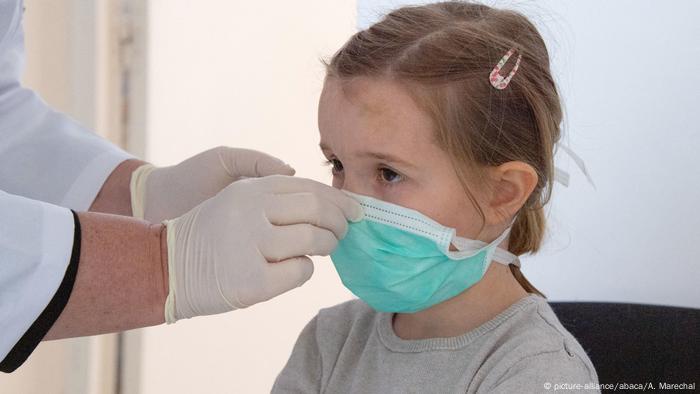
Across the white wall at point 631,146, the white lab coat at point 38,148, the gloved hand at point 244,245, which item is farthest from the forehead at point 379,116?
the white wall at point 631,146

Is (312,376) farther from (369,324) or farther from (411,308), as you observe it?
(411,308)

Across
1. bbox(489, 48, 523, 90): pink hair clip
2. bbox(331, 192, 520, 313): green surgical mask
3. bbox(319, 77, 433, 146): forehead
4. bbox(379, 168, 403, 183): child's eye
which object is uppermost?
bbox(489, 48, 523, 90): pink hair clip

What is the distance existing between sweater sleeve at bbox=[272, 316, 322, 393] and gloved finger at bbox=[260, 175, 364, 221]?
0.33m

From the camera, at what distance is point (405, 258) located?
133cm

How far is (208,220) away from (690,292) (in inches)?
50.7

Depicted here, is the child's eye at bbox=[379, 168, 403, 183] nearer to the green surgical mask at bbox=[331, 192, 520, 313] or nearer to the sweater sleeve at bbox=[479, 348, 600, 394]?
the green surgical mask at bbox=[331, 192, 520, 313]

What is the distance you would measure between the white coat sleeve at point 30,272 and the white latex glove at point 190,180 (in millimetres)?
494

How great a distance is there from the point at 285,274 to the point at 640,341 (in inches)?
31.9

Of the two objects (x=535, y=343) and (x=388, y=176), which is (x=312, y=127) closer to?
(x=388, y=176)

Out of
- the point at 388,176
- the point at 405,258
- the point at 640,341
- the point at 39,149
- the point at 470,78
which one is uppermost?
the point at 470,78

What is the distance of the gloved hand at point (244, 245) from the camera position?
48.0 inches

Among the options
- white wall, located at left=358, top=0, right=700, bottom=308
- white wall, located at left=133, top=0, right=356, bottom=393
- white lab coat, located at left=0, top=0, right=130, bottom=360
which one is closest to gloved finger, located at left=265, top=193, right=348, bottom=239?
white lab coat, located at left=0, top=0, right=130, bottom=360

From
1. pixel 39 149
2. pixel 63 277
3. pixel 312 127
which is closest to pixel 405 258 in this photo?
pixel 63 277

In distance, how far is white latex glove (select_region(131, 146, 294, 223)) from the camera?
1.61m
